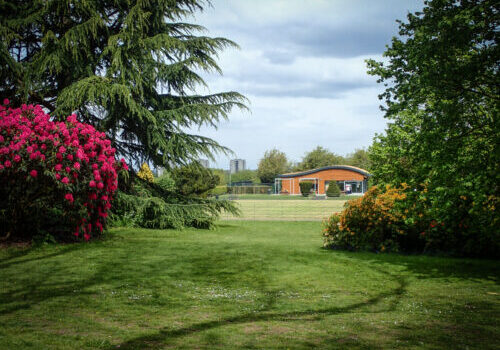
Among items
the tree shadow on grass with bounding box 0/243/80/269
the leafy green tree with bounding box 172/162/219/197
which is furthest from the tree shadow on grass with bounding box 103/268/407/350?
the leafy green tree with bounding box 172/162/219/197

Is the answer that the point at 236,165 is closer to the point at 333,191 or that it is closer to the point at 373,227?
the point at 333,191

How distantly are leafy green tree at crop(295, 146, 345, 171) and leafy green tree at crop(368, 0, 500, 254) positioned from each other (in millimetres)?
71571

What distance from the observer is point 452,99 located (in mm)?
7332

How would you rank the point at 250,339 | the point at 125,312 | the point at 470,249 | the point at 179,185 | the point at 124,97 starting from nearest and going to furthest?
the point at 250,339
the point at 125,312
the point at 470,249
the point at 124,97
the point at 179,185

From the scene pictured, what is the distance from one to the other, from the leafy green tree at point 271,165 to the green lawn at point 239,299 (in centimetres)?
7281

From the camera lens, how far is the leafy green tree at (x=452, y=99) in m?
6.96

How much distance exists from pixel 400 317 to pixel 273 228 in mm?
13038

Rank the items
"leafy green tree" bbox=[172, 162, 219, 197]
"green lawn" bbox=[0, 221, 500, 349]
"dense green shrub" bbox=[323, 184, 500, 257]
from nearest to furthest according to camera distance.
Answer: "green lawn" bbox=[0, 221, 500, 349]
"dense green shrub" bbox=[323, 184, 500, 257]
"leafy green tree" bbox=[172, 162, 219, 197]

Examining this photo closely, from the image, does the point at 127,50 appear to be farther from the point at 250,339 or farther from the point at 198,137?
the point at 250,339

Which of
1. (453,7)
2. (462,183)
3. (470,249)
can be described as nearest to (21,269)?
(462,183)

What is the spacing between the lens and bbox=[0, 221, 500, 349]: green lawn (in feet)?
13.7

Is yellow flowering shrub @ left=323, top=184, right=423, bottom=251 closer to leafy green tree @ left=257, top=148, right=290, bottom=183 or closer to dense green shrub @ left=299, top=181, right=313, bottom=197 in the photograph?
dense green shrub @ left=299, top=181, right=313, bottom=197

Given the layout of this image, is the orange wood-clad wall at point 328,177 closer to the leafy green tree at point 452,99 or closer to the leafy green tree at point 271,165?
the leafy green tree at point 271,165

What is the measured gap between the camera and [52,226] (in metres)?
10.4
